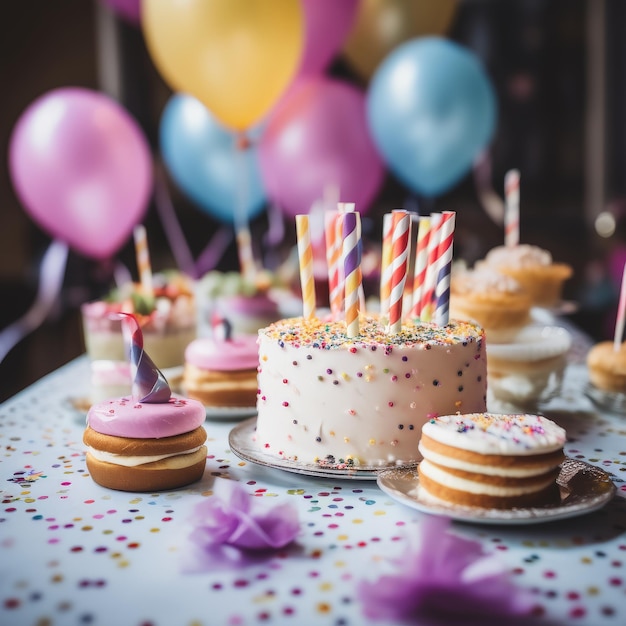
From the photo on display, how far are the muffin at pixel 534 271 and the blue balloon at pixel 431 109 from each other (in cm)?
151

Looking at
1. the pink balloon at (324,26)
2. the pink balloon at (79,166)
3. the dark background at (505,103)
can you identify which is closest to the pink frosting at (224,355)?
the pink balloon at (79,166)

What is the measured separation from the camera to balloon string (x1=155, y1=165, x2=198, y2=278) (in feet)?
20.4

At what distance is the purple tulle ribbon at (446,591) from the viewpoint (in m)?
1.06

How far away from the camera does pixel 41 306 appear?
527 cm

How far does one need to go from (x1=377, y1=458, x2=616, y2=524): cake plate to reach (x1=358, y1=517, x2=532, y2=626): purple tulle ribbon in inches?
6.3

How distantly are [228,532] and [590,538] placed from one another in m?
0.61

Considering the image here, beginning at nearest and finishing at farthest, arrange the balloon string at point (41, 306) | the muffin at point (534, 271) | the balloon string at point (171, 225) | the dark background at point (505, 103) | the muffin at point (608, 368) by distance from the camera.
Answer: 1. the muffin at point (608, 368)
2. the muffin at point (534, 271)
3. the balloon string at point (41, 306)
4. the dark background at point (505, 103)
5. the balloon string at point (171, 225)

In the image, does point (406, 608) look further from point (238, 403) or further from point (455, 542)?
point (238, 403)

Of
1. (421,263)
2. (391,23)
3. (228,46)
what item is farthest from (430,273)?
(391,23)

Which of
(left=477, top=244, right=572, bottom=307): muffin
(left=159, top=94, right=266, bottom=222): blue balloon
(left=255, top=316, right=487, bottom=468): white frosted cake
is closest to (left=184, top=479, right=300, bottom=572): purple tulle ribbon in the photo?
(left=255, top=316, right=487, bottom=468): white frosted cake

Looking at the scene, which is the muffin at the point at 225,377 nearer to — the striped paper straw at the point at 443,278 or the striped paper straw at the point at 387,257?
the striped paper straw at the point at 387,257

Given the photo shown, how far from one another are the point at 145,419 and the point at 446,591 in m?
0.71

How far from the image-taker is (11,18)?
19.8ft

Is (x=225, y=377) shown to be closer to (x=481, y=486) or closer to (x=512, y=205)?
(x=481, y=486)
